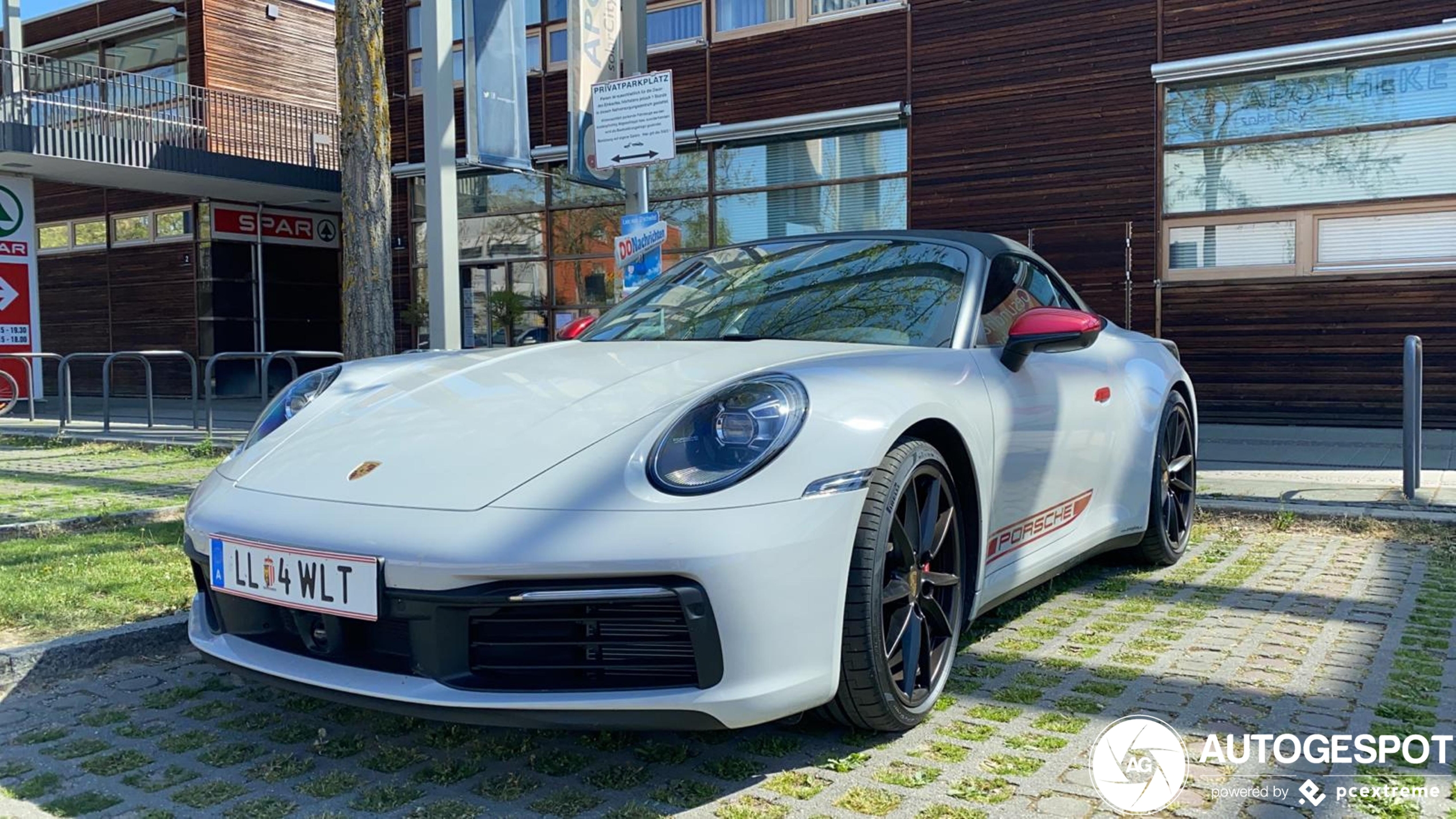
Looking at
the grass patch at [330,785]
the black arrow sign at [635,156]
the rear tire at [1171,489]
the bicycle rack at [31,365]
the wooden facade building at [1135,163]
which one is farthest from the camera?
the bicycle rack at [31,365]

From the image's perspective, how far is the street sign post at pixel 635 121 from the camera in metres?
6.41

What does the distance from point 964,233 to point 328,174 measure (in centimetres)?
1659

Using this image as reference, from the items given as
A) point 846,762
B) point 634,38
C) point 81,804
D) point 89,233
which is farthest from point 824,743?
point 89,233

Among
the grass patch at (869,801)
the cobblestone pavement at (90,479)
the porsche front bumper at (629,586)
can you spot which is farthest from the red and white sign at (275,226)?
the grass patch at (869,801)

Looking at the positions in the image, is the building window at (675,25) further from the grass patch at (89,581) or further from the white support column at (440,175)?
the grass patch at (89,581)

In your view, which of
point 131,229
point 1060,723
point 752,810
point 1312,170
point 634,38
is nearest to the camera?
point 752,810

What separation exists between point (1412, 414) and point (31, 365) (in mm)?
14337

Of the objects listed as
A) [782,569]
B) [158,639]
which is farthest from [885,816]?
[158,639]

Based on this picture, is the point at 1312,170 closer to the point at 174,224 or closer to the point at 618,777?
the point at 618,777

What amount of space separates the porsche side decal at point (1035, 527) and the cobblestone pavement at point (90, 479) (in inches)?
177

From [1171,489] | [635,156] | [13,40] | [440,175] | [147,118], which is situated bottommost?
[1171,489]

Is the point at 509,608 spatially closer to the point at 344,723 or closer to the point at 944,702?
the point at 344,723

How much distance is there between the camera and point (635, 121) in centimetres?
655

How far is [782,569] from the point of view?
2154mm
